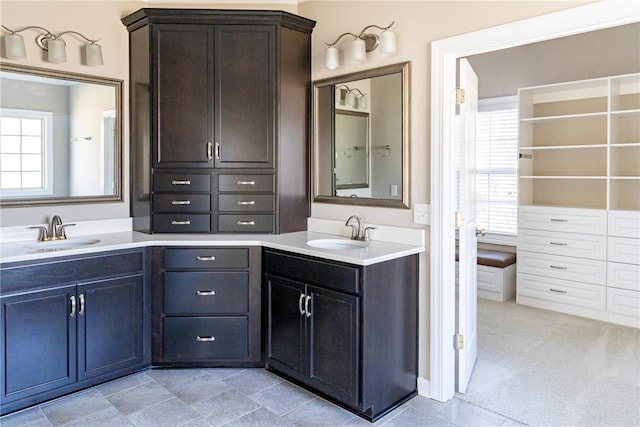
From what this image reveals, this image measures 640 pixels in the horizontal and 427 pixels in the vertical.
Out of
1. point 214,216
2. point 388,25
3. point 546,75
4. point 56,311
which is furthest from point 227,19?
point 546,75

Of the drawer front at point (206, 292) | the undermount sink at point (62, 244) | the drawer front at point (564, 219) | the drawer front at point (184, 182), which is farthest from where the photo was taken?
the drawer front at point (564, 219)

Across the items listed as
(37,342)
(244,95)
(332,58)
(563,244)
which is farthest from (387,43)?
(563,244)

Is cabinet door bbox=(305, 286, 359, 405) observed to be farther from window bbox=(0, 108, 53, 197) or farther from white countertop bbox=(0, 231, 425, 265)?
window bbox=(0, 108, 53, 197)

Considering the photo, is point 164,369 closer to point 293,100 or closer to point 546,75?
point 293,100

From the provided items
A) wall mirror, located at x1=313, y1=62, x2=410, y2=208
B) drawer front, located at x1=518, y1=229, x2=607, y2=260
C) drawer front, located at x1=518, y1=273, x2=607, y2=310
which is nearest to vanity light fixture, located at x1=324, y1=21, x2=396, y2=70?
wall mirror, located at x1=313, y1=62, x2=410, y2=208

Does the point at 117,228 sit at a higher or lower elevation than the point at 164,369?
higher

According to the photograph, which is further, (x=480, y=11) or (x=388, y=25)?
(x=388, y=25)

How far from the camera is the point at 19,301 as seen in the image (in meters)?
2.46

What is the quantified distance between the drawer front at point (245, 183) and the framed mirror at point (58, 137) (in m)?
0.78

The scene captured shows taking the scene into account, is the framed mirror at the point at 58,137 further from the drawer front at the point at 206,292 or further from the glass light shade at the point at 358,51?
the glass light shade at the point at 358,51

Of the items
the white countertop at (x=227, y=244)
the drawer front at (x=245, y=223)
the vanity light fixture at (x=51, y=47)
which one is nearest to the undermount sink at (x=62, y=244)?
the white countertop at (x=227, y=244)

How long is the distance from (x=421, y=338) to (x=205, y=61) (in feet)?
7.52

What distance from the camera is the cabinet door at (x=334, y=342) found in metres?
2.44

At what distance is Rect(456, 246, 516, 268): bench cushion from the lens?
4707 mm
